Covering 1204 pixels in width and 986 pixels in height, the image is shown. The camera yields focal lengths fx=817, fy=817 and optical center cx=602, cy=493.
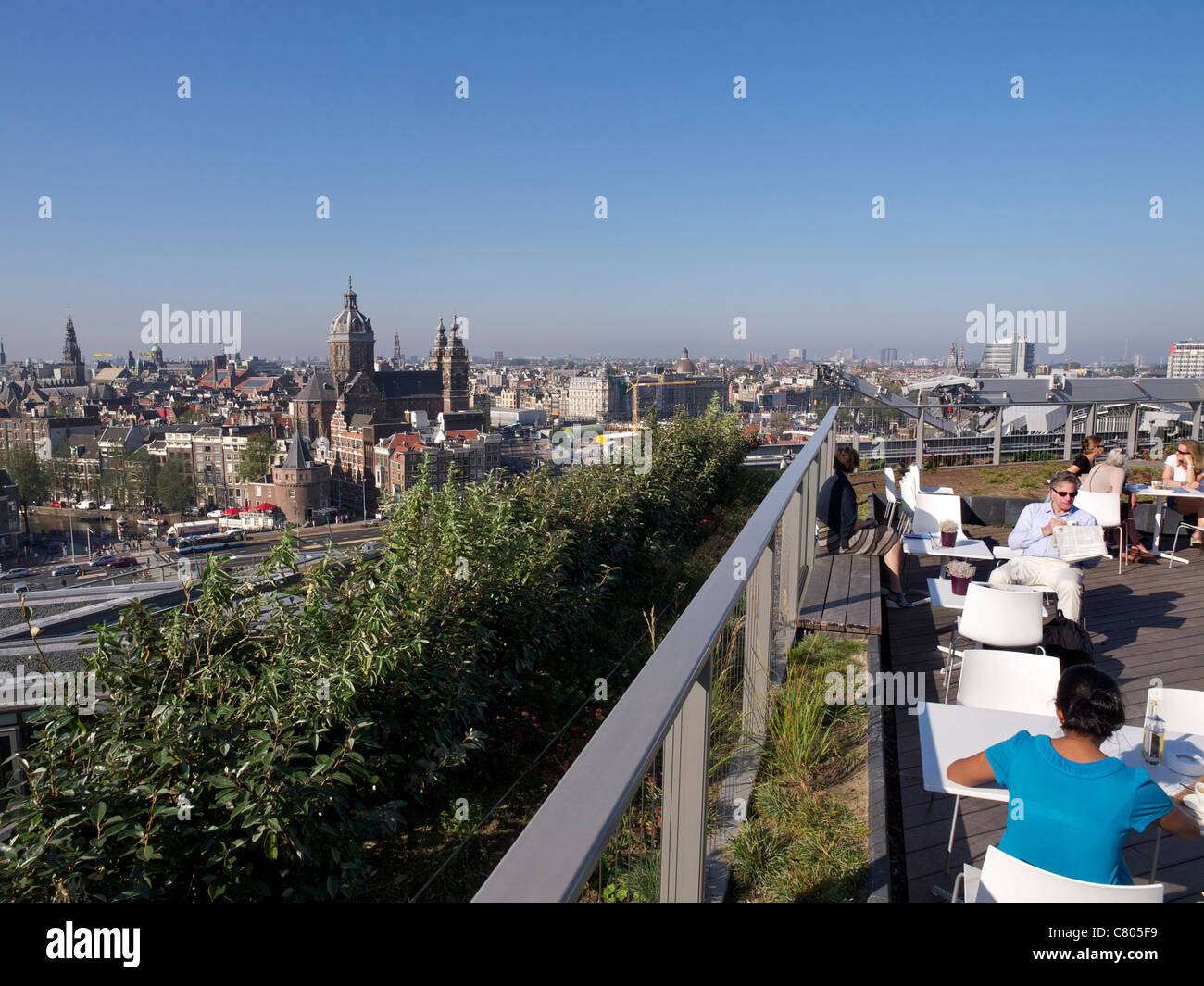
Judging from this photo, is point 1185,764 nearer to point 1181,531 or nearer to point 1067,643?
point 1067,643

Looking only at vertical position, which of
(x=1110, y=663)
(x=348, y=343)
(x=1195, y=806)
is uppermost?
(x=348, y=343)

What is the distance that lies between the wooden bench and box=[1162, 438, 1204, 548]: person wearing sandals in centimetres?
383

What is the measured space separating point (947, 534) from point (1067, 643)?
189cm

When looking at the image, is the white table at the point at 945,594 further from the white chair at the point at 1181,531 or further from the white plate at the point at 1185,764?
the white chair at the point at 1181,531

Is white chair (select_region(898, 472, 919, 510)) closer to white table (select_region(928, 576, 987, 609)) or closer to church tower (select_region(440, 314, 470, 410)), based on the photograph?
white table (select_region(928, 576, 987, 609))

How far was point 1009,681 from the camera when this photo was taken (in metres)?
2.96

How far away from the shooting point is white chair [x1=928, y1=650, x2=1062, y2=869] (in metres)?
2.93

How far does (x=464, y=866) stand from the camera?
344 cm

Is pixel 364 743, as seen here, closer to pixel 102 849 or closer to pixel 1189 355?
pixel 102 849

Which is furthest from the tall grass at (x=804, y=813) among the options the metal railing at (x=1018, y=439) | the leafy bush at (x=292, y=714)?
the metal railing at (x=1018, y=439)

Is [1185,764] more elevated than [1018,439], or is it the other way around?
[1018,439]

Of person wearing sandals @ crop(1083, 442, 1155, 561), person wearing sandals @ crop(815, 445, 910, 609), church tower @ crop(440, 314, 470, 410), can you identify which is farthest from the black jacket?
church tower @ crop(440, 314, 470, 410)

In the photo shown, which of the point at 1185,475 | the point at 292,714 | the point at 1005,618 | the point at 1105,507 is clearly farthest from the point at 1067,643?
the point at 1185,475
